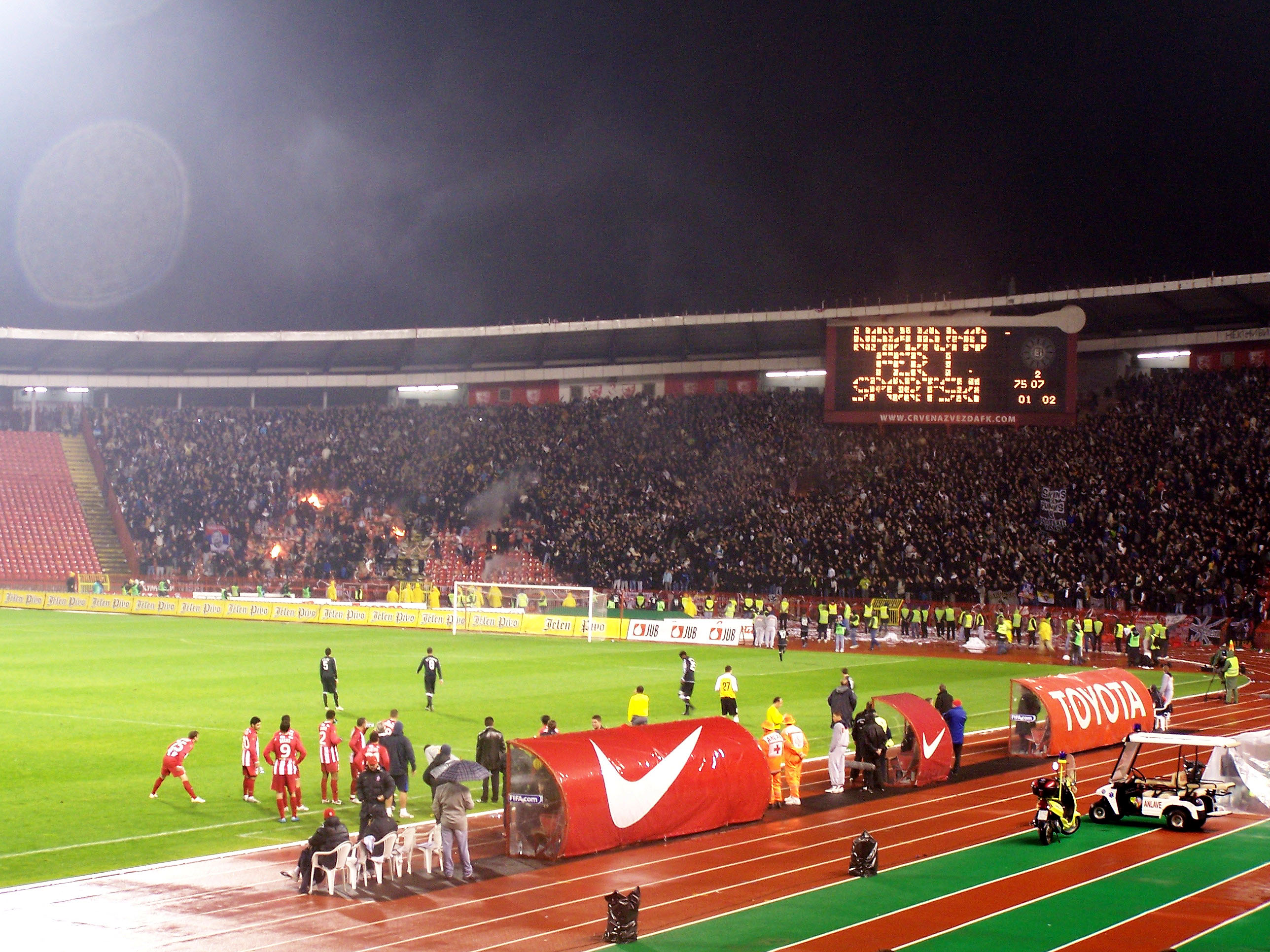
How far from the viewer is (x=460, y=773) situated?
14297 mm

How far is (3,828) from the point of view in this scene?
15945 mm

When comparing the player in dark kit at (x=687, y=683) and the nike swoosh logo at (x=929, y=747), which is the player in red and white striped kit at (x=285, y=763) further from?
the player in dark kit at (x=687, y=683)

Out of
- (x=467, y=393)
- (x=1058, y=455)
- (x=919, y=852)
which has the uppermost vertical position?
(x=467, y=393)

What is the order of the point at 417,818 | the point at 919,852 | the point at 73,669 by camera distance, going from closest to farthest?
1. the point at 919,852
2. the point at 417,818
3. the point at 73,669

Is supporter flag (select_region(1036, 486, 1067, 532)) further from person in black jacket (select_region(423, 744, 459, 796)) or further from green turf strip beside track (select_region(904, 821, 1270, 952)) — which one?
person in black jacket (select_region(423, 744, 459, 796))

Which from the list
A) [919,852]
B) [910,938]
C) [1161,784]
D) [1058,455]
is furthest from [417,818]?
[1058,455]

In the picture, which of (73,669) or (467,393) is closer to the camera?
(73,669)

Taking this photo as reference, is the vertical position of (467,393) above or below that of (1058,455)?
above

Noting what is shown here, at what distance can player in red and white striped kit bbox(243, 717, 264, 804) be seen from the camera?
58.1 feet

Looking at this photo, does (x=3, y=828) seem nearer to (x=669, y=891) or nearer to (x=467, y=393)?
(x=669, y=891)

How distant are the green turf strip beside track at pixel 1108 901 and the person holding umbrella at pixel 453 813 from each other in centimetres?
502

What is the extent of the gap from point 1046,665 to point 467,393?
3920 centimetres

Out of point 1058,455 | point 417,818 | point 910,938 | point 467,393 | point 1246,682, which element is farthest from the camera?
point 467,393

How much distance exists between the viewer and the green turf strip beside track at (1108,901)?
11.9 metres
